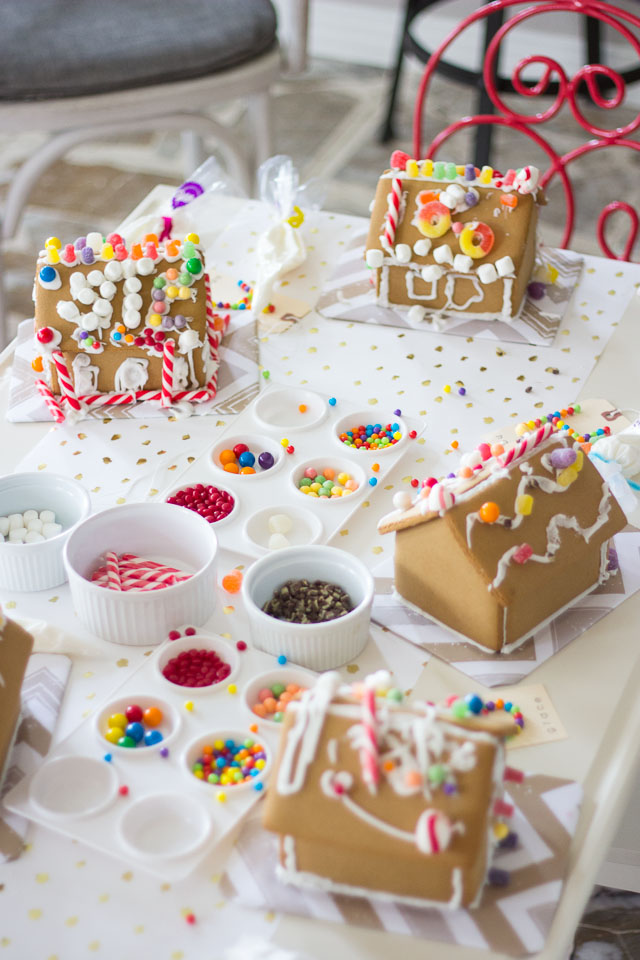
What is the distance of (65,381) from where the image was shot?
5.41 ft

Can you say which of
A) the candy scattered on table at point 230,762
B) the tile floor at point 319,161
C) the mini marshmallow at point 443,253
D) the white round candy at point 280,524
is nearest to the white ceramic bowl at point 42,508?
the white round candy at point 280,524

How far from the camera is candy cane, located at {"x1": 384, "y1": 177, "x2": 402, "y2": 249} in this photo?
5.91 feet

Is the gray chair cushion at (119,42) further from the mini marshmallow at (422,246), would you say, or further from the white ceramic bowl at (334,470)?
the white ceramic bowl at (334,470)

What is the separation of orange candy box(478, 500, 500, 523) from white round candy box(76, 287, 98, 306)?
0.69 m

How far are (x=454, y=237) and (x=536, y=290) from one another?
0.65ft

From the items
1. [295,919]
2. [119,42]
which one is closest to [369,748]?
[295,919]

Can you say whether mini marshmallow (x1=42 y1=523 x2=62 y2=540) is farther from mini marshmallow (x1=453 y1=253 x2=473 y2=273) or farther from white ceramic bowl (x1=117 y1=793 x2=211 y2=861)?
mini marshmallow (x1=453 y1=253 x2=473 y2=273)

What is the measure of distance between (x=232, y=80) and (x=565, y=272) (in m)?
1.04

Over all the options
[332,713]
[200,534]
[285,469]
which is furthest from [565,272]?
[332,713]

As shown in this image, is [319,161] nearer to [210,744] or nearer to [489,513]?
[489,513]

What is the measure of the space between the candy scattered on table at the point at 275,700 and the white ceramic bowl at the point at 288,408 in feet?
1.69

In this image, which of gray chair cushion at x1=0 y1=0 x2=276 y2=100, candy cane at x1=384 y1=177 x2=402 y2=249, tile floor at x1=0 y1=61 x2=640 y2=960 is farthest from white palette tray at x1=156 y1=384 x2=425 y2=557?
tile floor at x1=0 y1=61 x2=640 y2=960

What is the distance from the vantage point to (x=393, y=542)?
4.82ft

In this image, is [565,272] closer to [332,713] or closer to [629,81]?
[629,81]
